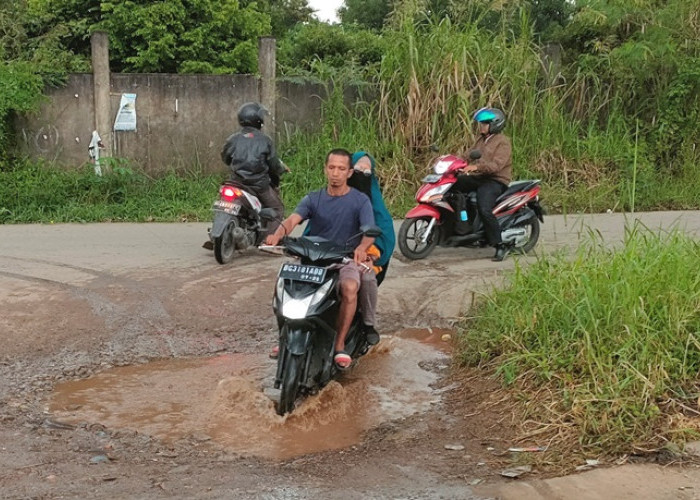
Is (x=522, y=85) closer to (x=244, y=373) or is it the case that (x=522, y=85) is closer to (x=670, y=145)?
(x=670, y=145)

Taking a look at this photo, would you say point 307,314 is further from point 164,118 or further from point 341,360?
point 164,118

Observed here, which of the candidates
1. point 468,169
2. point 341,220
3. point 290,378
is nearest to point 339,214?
point 341,220

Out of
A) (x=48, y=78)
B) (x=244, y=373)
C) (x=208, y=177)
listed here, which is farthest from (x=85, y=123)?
(x=244, y=373)

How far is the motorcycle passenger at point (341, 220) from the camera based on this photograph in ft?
17.4

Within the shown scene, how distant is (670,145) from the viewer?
1283 centimetres

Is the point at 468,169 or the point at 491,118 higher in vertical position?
the point at 491,118

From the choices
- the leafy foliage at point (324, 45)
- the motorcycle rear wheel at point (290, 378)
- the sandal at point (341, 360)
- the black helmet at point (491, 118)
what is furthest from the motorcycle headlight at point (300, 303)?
the leafy foliage at point (324, 45)

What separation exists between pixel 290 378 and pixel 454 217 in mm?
4305

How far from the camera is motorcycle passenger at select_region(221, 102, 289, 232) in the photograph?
8.55 meters

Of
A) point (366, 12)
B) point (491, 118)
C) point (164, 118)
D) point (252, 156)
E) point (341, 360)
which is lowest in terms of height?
point (341, 360)

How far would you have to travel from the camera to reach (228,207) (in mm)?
8367

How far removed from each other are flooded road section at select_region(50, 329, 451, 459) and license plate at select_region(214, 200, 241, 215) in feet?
8.10

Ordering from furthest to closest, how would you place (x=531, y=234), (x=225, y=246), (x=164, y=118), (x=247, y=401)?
(x=164, y=118) < (x=531, y=234) < (x=225, y=246) < (x=247, y=401)

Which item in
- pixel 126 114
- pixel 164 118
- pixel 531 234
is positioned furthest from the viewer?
pixel 164 118
